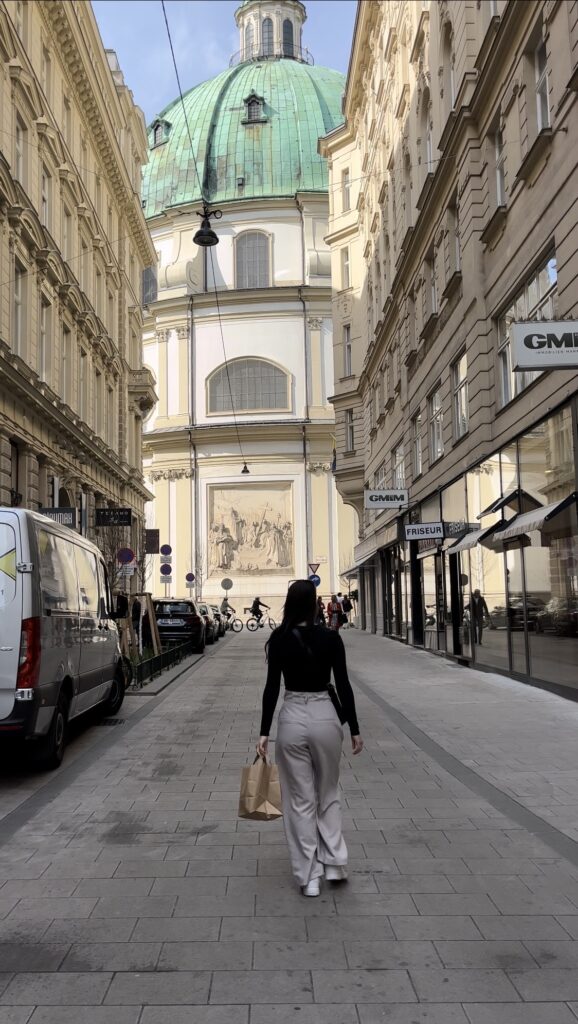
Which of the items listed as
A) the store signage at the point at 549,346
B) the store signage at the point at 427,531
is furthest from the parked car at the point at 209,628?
the store signage at the point at 549,346

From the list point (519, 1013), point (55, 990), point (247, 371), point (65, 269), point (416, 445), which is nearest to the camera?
point (519, 1013)

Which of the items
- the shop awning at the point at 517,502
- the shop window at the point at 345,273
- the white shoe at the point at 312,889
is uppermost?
the shop window at the point at 345,273

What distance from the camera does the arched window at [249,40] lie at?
8100 cm

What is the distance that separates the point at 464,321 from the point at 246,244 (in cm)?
4900

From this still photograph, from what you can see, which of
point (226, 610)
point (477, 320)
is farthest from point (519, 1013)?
point (226, 610)

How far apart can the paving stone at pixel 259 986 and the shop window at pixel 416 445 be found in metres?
22.1

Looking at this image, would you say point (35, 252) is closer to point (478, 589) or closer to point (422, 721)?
point (478, 589)

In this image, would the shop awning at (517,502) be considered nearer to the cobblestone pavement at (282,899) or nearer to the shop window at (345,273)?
the cobblestone pavement at (282,899)

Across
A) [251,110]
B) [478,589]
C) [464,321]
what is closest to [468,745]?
[478,589]

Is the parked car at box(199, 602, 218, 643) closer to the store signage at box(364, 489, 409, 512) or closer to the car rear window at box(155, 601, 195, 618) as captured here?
the car rear window at box(155, 601, 195, 618)

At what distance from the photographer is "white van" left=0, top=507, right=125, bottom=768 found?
765cm

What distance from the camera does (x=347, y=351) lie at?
138ft

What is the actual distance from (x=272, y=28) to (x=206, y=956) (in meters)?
87.6

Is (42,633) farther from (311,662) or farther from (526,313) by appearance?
(526,313)
